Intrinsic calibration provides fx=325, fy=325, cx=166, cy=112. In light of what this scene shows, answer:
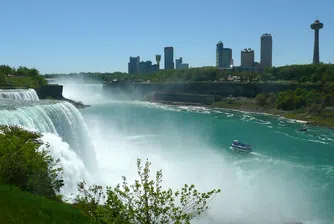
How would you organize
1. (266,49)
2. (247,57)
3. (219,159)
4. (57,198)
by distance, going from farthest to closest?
1. (266,49)
2. (247,57)
3. (219,159)
4. (57,198)

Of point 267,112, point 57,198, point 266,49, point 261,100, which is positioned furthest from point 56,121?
point 266,49

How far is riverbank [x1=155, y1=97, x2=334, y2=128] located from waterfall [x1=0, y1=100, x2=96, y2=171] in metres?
42.7

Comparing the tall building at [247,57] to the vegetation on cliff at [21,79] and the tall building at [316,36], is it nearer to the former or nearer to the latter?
the tall building at [316,36]

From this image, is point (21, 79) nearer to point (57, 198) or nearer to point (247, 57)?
point (57, 198)

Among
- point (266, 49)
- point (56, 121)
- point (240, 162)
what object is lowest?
point (240, 162)

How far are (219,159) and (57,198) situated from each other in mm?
22898

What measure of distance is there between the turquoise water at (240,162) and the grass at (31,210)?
11059mm

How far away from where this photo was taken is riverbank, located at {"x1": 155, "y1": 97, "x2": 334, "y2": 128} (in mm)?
55675

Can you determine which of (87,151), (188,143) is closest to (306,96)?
(188,143)

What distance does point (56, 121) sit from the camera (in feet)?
70.2

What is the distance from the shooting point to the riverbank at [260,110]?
183 ft

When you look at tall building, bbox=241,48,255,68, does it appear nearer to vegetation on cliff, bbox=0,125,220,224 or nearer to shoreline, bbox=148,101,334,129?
shoreline, bbox=148,101,334,129

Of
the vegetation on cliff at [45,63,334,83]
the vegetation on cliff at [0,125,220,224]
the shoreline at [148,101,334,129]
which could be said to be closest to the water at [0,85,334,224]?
the shoreline at [148,101,334,129]

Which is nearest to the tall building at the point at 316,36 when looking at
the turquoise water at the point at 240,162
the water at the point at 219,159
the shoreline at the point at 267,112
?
the shoreline at the point at 267,112
